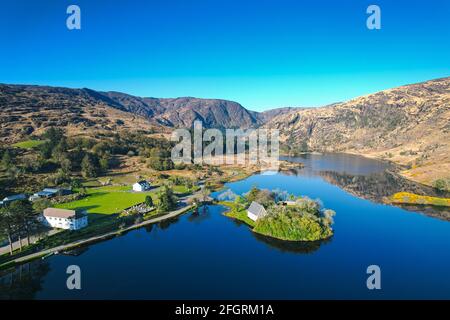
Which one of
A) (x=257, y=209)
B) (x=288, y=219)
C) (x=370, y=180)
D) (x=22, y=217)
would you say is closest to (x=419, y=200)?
(x=370, y=180)

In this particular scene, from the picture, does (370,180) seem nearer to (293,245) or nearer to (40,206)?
(293,245)

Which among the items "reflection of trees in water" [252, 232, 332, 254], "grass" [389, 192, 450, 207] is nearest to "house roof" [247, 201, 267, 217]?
"reflection of trees in water" [252, 232, 332, 254]

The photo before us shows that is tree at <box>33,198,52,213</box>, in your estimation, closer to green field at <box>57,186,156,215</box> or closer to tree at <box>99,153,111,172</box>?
green field at <box>57,186,156,215</box>

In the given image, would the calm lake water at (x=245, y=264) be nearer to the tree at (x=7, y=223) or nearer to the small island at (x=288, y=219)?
the small island at (x=288, y=219)

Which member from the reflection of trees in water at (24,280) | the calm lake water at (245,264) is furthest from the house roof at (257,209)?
the reflection of trees in water at (24,280)

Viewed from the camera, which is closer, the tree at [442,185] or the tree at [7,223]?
the tree at [7,223]
